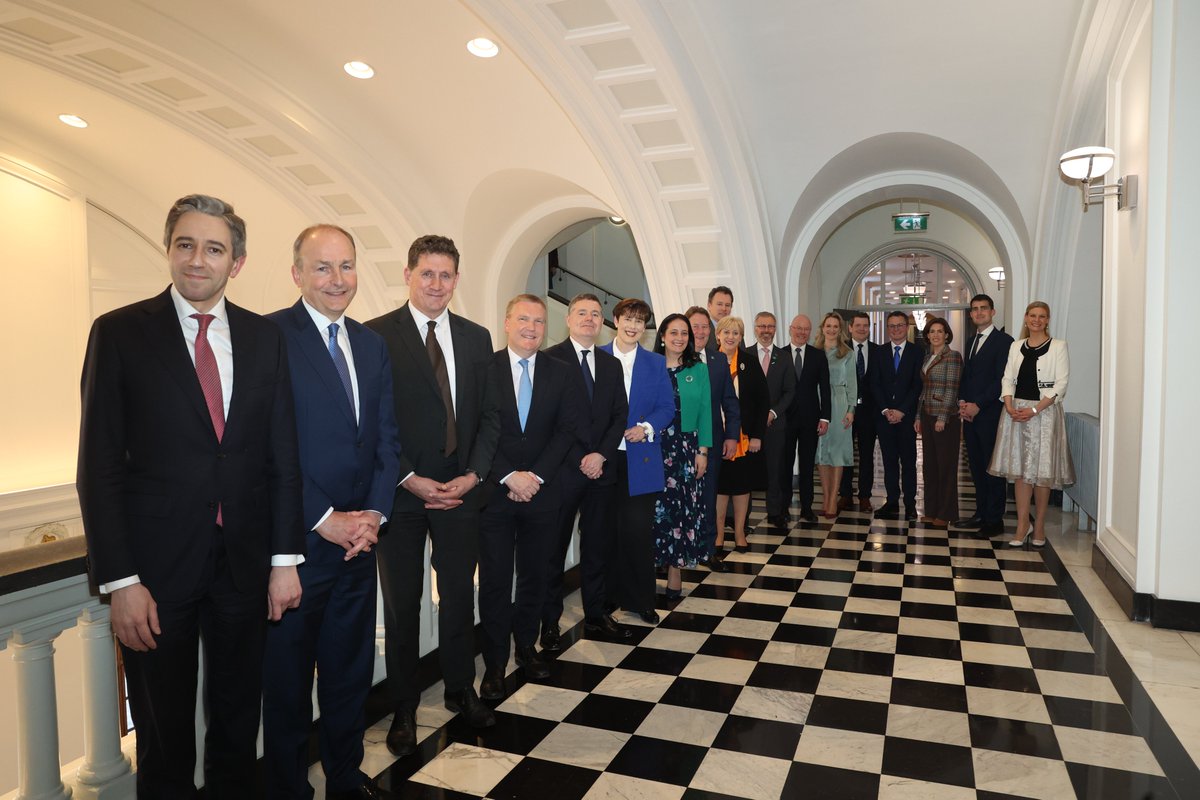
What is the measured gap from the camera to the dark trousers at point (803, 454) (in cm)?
631

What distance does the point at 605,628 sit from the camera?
385 centimetres

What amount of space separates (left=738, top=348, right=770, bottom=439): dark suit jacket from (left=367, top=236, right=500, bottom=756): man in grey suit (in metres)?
2.92

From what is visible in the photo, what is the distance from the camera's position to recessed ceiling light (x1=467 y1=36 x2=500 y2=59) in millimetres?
6613

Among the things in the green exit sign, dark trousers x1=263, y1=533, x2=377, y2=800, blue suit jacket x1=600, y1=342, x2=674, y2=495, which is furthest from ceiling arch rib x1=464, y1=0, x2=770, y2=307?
the green exit sign

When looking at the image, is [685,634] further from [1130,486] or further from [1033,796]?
[1130,486]

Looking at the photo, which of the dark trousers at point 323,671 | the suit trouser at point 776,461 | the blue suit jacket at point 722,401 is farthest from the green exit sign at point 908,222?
the dark trousers at point 323,671

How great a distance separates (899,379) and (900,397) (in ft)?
0.50

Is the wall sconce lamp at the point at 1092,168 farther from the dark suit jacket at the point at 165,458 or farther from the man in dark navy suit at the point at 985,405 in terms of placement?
the dark suit jacket at the point at 165,458

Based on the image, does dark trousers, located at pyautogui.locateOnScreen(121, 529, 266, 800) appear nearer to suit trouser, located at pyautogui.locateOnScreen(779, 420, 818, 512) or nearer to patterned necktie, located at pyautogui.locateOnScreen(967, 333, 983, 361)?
suit trouser, located at pyautogui.locateOnScreen(779, 420, 818, 512)

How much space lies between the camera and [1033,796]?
2355 millimetres

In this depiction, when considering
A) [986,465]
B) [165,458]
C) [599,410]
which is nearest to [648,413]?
[599,410]

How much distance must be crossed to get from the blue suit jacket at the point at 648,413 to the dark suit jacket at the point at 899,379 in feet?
10.6

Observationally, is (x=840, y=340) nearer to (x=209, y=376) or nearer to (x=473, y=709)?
(x=473, y=709)

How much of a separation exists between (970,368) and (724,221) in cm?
254
